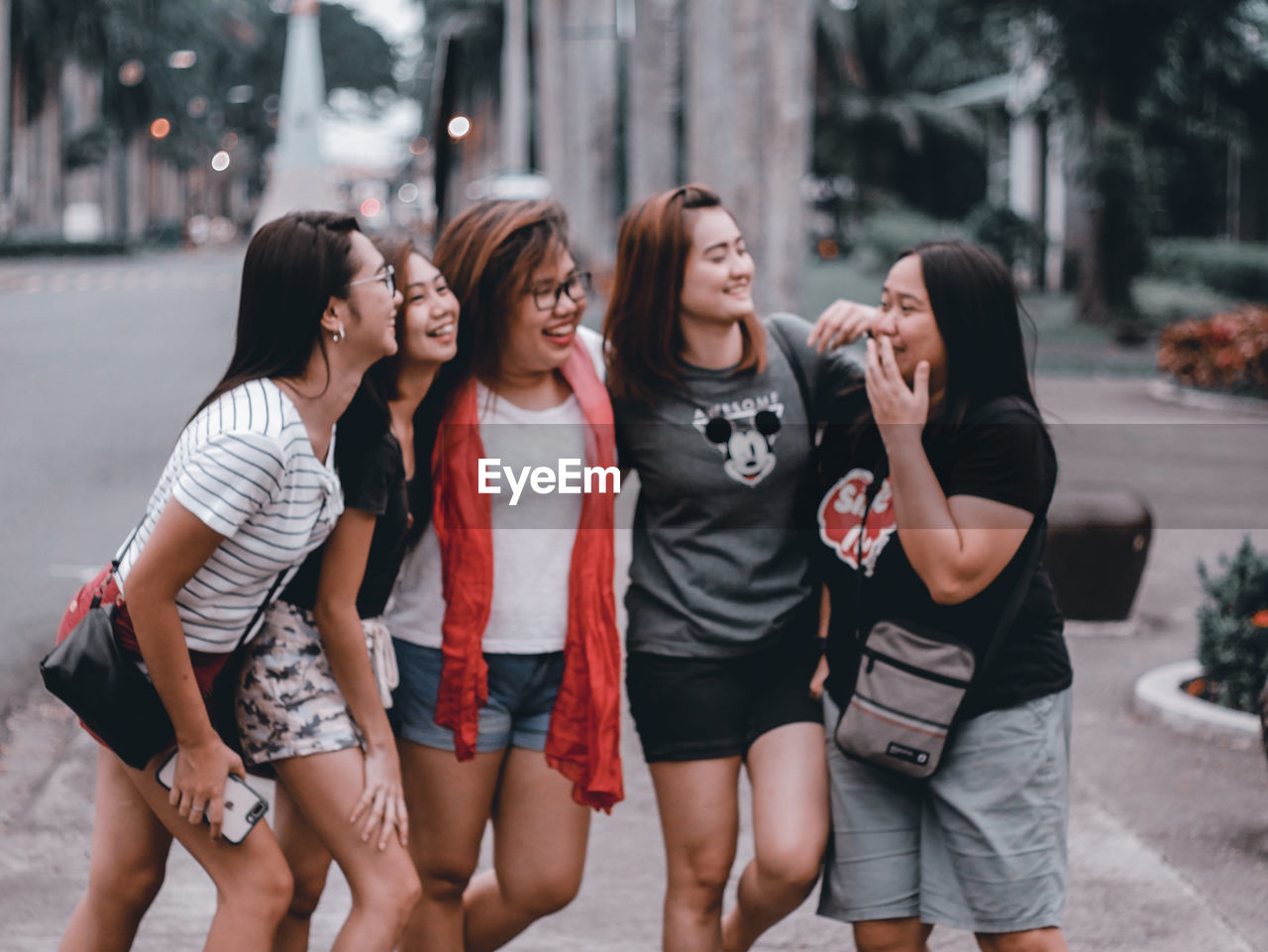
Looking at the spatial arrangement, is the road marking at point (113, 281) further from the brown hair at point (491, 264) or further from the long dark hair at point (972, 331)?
the long dark hair at point (972, 331)

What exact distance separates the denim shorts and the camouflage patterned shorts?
1.24 feet

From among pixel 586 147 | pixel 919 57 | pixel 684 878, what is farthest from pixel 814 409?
pixel 919 57

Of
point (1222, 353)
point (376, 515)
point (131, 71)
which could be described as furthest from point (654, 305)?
point (131, 71)

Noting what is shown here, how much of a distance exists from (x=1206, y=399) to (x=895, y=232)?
63.5ft

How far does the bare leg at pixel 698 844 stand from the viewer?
136 inches

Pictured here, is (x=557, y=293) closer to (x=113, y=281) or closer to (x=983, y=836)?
(x=983, y=836)

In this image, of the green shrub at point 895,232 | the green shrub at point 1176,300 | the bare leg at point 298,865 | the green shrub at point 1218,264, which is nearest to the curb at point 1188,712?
the bare leg at point 298,865

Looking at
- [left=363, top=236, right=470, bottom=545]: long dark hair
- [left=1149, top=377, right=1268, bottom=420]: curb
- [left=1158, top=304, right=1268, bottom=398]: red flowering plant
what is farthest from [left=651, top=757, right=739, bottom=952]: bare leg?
[left=1158, top=304, right=1268, bottom=398]: red flowering plant

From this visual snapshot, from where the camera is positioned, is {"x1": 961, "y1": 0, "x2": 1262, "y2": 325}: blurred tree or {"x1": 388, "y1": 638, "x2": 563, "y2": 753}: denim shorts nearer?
{"x1": 388, "y1": 638, "x2": 563, "y2": 753}: denim shorts

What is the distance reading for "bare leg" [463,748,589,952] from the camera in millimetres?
3572

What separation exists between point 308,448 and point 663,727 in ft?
3.41

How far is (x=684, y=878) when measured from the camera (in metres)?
3.48

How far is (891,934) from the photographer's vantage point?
327cm

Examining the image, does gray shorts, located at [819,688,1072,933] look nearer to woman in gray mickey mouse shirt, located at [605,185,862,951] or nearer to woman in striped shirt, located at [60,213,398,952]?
woman in gray mickey mouse shirt, located at [605,185,862,951]
